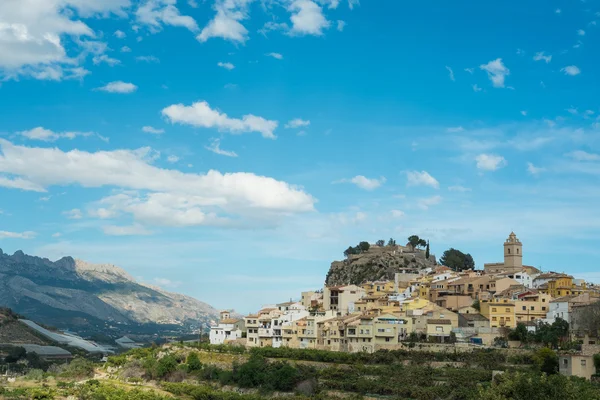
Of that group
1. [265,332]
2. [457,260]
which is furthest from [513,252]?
[265,332]

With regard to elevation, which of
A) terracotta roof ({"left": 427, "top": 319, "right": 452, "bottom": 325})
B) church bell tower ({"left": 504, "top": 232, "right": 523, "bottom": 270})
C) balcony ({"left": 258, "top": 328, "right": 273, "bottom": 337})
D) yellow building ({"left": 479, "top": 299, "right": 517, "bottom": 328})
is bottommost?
balcony ({"left": 258, "top": 328, "right": 273, "bottom": 337})

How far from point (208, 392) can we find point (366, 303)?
1787 cm

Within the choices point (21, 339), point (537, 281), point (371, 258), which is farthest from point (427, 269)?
point (21, 339)

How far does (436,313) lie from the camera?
54438 mm

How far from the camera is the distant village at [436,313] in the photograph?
51.8 m

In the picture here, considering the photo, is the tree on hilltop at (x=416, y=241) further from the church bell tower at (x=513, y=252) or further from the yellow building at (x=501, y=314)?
the yellow building at (x=501, y=314)

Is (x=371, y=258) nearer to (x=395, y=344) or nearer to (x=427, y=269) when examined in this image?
(x=427, y=269)

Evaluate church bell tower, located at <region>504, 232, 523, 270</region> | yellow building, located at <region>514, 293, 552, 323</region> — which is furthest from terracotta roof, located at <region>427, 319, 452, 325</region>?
church bell tower, located at <region>504, 232, 523, 270</region>

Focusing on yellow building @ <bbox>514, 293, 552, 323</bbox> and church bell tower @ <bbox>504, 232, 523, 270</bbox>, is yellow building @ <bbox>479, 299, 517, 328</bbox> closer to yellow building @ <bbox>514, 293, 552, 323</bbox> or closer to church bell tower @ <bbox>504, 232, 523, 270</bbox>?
yellow building @ <bbox>514, 293, 552, 323</bbox>

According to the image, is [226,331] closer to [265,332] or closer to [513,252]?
[265,332]

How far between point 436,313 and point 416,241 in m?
40.2

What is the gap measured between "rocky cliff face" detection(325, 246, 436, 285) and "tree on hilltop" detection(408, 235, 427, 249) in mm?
2709

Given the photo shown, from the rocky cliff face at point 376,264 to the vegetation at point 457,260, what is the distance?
192cm

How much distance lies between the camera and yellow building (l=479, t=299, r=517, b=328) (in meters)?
52.9
